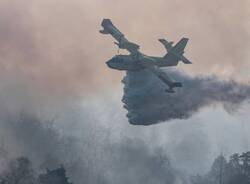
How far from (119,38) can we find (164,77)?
1790 centimetres

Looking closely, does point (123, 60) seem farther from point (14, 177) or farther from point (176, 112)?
point (14, 177)

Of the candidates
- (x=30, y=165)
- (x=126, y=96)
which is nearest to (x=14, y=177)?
(x=30, y=165)

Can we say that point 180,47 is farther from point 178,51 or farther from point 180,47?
point 178,51

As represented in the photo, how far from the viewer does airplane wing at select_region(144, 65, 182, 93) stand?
424 feet

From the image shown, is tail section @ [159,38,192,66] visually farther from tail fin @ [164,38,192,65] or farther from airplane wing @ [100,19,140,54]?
airplane wing @ [100,19,140,54]

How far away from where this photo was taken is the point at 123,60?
13462 centimetres

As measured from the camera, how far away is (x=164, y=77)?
431ft

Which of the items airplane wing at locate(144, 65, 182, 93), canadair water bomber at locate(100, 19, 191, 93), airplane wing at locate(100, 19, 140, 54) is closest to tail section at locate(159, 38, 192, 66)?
canadair water bomber at locate(100, 19, 191, 93)

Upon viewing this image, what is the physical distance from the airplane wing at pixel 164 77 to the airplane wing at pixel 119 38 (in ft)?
17.2

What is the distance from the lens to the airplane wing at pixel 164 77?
424 feet

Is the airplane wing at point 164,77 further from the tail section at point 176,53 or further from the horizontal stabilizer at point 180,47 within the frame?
the horizontal stabilizer at point 180,47

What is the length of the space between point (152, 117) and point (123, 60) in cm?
1363

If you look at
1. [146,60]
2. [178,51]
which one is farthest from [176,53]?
[146,60]

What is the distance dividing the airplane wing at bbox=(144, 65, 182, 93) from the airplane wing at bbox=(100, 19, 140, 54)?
5238mm
